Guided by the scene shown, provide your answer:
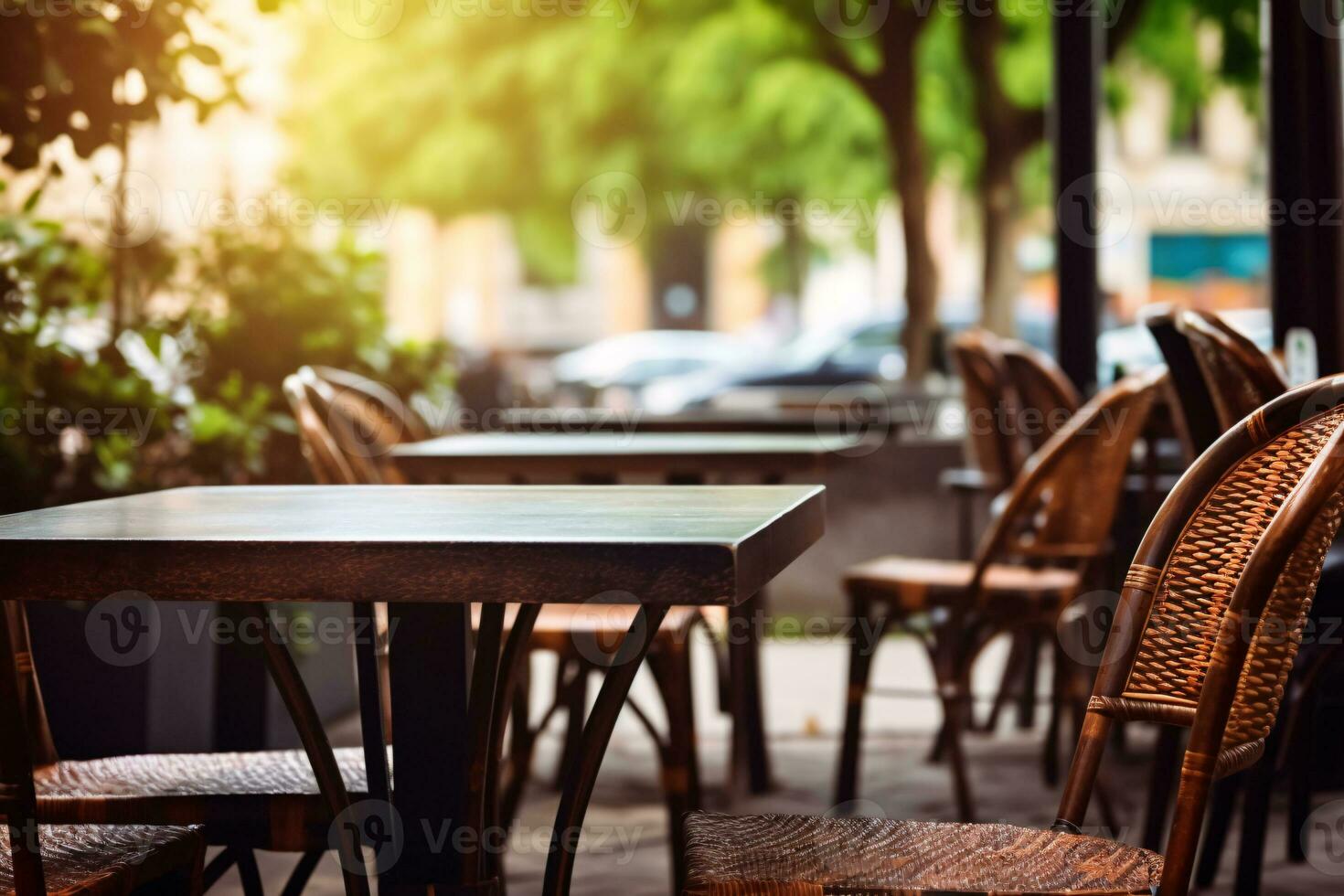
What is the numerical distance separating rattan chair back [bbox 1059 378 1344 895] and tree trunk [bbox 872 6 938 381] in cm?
780

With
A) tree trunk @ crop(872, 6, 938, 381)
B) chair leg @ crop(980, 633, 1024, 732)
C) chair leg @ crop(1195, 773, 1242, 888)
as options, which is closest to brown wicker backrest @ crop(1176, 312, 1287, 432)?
chair leg @ crop(1195, 773, 1242, 888)

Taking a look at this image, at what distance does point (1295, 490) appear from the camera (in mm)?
1454

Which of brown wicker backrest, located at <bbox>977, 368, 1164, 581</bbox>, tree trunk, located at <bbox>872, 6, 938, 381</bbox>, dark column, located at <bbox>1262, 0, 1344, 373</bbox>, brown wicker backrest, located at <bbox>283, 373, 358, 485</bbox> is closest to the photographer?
brown wicker backrest, located at <bbox>283, 373, 358, 485</bbox>

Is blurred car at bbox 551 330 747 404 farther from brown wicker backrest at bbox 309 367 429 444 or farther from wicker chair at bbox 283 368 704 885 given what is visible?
wicker chair at bbox 283 368 704 885

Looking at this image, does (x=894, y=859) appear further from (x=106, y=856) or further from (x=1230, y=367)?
(x=1230, y=367)

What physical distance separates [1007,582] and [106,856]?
96.4 inches

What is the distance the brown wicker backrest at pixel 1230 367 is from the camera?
2352 mm

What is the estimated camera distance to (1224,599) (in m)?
1.64

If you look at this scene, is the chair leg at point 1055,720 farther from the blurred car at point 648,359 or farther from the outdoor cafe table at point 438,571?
the blurred car at point 648,359

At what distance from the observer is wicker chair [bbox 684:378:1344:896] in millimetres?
1469

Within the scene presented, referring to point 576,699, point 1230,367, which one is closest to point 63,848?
point 576,699

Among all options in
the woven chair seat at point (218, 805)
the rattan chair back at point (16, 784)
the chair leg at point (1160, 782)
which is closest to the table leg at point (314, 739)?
the woven chair seat at point (218, 805)

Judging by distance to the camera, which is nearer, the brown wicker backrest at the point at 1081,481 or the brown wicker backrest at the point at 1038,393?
the brown wicker backrest at the point at 1081,481

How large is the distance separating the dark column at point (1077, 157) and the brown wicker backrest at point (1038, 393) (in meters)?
0.90
